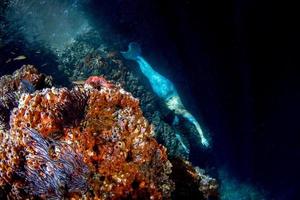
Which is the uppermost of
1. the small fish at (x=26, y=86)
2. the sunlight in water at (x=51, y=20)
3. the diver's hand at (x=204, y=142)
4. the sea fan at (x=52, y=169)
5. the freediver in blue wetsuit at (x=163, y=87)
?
the sunlight in water at (x=51, y=20)

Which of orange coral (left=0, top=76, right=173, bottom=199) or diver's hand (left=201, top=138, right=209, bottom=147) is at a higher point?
diver's hand (left=201, top=138, right=209, bottom=147)

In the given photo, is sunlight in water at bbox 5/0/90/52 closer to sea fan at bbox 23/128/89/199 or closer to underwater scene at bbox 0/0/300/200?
underwater scene at bbox 0/0/300/200

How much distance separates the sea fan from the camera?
284cm

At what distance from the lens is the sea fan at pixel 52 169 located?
284 cm

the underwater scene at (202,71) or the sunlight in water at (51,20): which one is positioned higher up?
the sunlight in water at (51,20)

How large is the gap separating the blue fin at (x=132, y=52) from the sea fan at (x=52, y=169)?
9.55 meters

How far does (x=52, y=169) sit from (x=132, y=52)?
32.6 feet

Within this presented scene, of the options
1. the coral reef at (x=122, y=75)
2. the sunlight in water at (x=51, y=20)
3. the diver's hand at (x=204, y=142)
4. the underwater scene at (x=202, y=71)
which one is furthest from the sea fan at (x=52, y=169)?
the sunlight in water at (x=51, y=20)

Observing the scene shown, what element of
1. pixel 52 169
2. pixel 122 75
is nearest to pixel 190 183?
pixel 52 169

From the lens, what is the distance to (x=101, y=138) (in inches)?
118

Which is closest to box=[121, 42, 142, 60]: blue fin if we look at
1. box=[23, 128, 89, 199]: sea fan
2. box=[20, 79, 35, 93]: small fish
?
box=[20, 79, 35, 93]: small fish

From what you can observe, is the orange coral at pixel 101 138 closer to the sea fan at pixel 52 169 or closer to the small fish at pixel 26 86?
the sea fan at pixel 52 169

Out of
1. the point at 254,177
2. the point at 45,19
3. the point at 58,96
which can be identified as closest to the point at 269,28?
the point at 254,177

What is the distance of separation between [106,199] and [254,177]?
11.8 m
